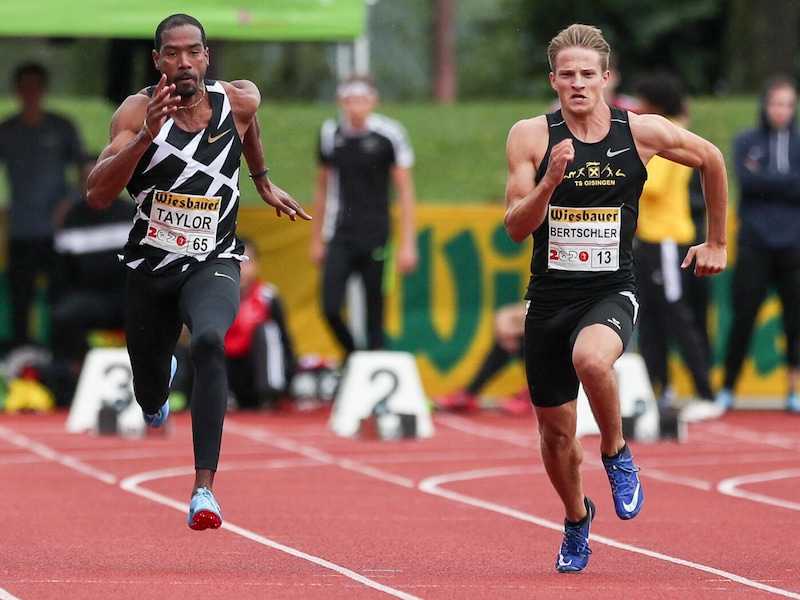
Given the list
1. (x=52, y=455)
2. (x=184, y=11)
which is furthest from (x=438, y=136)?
(x=52, y=455)

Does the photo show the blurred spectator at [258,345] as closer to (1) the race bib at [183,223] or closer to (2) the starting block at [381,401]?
(2) the starting block at [381,401]

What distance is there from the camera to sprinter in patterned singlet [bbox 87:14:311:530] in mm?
6621

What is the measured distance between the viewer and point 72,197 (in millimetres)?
13891

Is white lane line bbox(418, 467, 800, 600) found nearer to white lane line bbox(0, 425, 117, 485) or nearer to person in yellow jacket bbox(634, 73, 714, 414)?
white lane line bbox(0, 425, 117, 485)

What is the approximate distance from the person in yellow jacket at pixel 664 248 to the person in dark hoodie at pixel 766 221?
2.89ft

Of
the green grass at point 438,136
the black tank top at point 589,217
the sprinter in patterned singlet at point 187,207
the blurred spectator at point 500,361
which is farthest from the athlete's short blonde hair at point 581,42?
the green grass at point 438,136

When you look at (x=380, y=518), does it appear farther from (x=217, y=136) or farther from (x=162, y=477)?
(x=217, y=136)

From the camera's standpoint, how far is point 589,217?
6652 millimetres

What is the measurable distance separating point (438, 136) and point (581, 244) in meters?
21.4

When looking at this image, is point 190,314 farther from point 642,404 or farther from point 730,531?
point 642,404

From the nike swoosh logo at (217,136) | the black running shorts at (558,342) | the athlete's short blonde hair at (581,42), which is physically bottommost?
the black running shorts at (558,342)

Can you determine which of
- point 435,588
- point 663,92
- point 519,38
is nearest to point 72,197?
point 663,92

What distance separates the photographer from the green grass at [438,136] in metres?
26.1

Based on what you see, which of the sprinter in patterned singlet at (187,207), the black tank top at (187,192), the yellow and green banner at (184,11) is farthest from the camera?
the yellow and green banner at (184,11)
